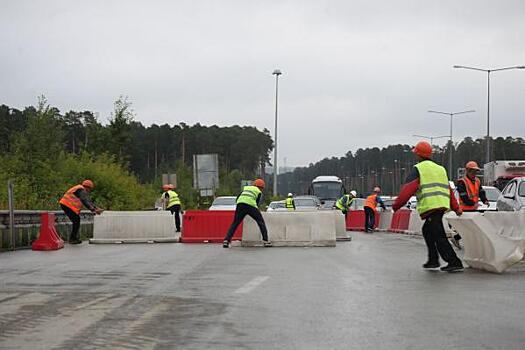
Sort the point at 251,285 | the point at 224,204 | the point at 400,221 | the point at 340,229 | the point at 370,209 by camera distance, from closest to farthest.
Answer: the point at 251,285, the point at 340,229, the point at 400,221, the point at 370,209, the point at 224,204

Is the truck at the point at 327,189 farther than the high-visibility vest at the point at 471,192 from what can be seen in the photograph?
Yes

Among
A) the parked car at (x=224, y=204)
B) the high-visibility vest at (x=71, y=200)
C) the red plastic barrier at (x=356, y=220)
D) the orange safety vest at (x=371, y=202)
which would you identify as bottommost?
the red plastic barrier at (x=356, y=220)

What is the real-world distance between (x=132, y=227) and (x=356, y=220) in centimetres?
1366

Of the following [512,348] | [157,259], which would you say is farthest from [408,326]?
[157,259]

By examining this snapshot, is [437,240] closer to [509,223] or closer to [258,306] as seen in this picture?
[509,223]

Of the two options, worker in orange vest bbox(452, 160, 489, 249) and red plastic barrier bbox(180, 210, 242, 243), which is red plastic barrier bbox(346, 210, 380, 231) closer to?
red plastic barrier bbox(180, 210, 242, 243)

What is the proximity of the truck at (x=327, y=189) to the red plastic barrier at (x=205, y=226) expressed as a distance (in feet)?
108

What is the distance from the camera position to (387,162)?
147 metres

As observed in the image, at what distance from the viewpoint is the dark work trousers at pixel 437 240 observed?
11148 mm

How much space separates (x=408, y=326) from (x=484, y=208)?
1221cm

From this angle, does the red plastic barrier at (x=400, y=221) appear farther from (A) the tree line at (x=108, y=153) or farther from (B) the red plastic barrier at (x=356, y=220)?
(A) the tree line at (x=108, y=153)

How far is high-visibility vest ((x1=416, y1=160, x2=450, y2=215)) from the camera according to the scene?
37.0 ft

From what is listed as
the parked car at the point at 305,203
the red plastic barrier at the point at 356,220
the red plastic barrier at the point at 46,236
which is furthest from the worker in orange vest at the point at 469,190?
the parked car at the point at 305,203

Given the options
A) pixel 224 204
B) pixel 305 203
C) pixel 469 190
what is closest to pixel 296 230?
pixel 469 190
